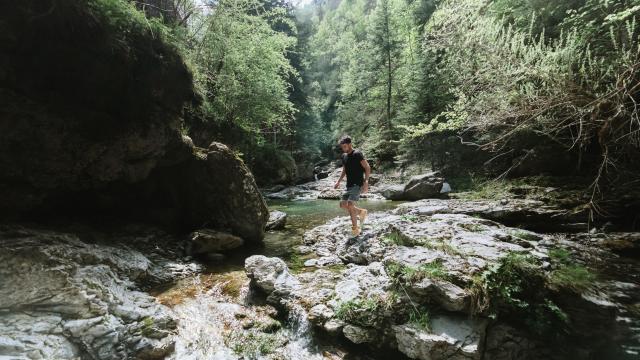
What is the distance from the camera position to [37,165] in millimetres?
6797

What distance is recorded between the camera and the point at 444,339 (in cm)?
409

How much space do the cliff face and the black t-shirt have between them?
3.26 metres

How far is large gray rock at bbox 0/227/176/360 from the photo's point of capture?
4078mm

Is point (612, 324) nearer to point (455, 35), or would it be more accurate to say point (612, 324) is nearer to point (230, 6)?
point (455, 35)

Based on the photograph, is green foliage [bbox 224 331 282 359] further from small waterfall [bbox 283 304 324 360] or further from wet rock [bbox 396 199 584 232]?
wet rock [bbox 396 199 584 232]

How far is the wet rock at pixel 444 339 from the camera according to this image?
4027 mm

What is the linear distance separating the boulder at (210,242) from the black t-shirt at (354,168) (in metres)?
3.63

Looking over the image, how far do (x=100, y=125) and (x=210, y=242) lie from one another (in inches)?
148

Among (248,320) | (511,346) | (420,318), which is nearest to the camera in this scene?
(511,346)

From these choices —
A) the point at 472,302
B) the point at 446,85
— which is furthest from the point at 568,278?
the point at 446,85

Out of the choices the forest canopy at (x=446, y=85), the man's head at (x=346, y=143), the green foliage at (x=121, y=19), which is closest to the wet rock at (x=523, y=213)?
the forest canopy at (x=446, y=85)

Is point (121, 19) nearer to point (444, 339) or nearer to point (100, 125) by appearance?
point (100, 125)

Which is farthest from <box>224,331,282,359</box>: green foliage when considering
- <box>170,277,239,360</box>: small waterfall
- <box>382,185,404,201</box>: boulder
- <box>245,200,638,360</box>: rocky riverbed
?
<box>382,185,404,201</box>: boulder

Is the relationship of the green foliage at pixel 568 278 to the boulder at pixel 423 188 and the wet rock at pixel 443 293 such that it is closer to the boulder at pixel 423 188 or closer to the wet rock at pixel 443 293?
the wet rock at pixel 443 293
